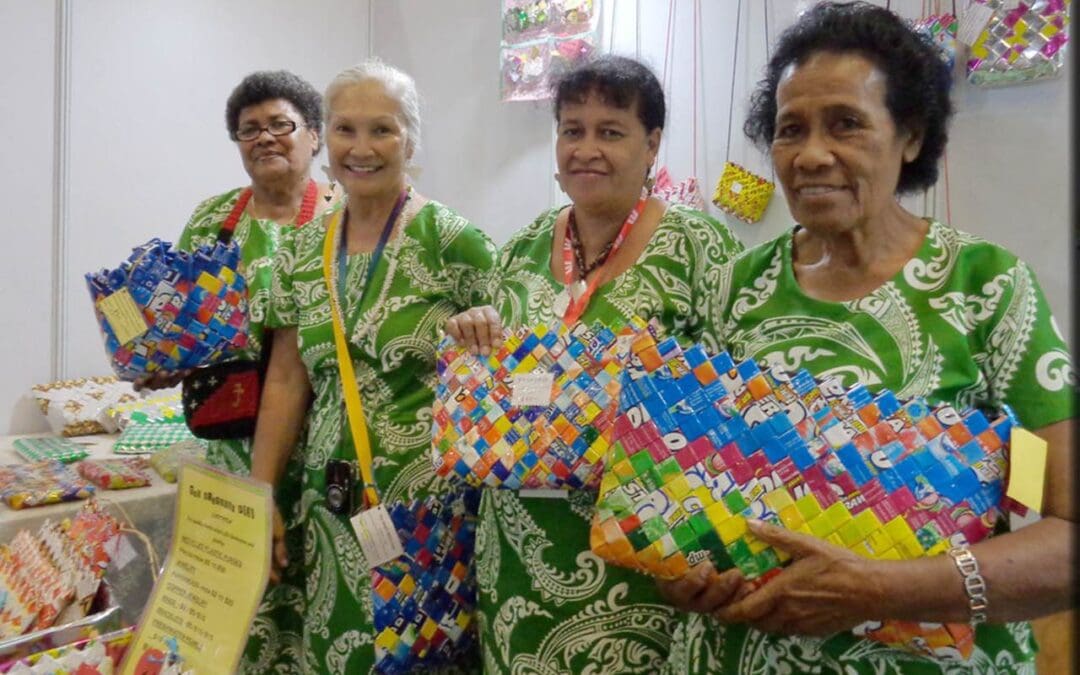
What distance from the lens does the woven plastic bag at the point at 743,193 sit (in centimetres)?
250

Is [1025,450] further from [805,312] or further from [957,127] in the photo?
[957,127]

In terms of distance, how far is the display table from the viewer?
5.73 ft

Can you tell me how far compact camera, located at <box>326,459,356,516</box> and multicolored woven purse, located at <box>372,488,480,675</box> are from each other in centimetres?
10

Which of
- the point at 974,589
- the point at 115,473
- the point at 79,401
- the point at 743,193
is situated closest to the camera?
the point at 974,589

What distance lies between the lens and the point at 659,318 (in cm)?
132

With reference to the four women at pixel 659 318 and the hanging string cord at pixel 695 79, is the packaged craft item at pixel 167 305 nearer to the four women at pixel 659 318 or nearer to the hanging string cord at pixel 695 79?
the four women at pixel 659 318

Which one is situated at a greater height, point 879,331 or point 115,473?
point 879,331

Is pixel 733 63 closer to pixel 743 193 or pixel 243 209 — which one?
pixel 743 193

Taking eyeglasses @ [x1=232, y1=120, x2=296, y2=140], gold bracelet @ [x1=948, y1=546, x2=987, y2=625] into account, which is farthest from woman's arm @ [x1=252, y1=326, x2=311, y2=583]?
gold bracelet @ [x1=948, y1=546, x2=987, y2=625]

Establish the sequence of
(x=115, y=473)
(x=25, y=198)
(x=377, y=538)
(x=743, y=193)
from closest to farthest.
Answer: (x=377, y=538) → (x=115, y=473) → (x=743, y=193) → (x=25, y=198)

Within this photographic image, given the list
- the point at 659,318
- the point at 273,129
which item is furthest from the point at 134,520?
the point at 659,318

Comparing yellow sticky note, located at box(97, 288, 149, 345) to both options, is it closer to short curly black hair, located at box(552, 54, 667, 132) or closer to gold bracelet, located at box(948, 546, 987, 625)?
short curly black hair, located at box(552, 54, 667, 132)

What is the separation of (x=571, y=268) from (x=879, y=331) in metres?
0.56

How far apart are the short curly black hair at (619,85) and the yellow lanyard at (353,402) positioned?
571 mm
